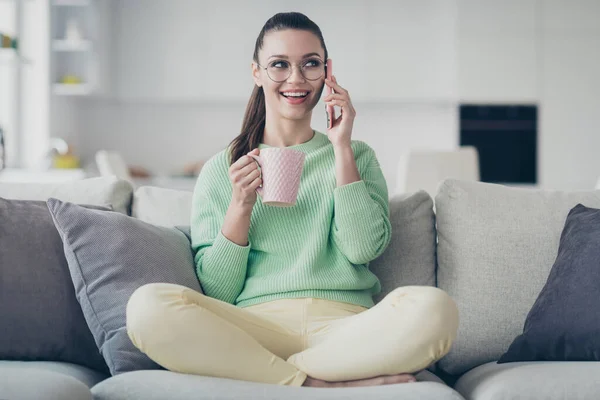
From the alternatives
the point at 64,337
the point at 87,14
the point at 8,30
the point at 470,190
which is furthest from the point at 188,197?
the point at 87,14

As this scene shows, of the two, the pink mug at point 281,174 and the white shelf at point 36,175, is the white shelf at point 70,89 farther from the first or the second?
the pink mug at point 281,174

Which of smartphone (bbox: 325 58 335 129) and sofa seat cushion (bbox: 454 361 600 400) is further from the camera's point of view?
smartphone (bbox: 325 58 335 129)

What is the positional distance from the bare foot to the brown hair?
69 cm

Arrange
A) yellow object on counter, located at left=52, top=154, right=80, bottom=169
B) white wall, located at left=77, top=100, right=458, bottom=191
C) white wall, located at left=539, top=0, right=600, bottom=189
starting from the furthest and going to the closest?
white wall, located at left=77, top=100, right=458, bottom=191, white wall, located at left=539, top=0, right=600, bottom=189, yellow object on counter, located at left=52, top=154, right=80, bottom=169

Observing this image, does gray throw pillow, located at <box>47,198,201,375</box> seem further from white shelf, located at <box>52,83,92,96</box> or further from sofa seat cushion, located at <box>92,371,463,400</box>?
white shelf, located at <box>52,83,92,96</box>

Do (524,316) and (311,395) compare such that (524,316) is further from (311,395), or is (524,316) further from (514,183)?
(514,183)

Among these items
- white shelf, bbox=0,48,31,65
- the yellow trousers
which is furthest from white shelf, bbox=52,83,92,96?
the yellow trousers

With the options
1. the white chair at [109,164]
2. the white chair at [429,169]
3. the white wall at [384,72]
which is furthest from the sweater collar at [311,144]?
the white wall at [384,72]

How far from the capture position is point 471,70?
6371 millimetres

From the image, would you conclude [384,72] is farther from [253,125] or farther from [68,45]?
[253,125]

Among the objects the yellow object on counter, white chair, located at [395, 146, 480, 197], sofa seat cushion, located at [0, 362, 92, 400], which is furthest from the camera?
the yellow object on counter

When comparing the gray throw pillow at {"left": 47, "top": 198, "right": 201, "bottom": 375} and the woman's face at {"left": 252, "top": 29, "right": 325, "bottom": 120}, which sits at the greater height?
the woman's face at {"left": 252, "top": 29, "right": 325, "bottom": 120}

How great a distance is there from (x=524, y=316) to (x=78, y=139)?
5252 millimetres

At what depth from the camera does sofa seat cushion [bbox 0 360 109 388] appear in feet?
5.92
